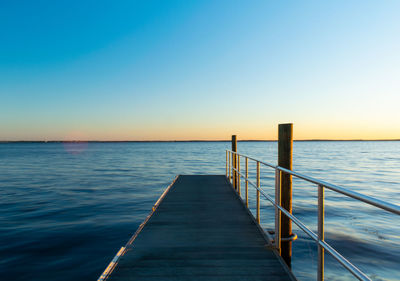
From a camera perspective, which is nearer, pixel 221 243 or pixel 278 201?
pixel 278 201

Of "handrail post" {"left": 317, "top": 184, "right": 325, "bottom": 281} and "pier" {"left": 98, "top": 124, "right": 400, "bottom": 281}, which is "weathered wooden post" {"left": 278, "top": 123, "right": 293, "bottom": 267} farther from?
"handrail post" {"left": 317, "top": 184, "right": 325, "bottom": 281}

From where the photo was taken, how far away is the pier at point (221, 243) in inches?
101

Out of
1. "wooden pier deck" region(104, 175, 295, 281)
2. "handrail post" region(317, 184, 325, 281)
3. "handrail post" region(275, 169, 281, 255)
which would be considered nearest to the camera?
"handrail post" region(317, 184, 325, 281)

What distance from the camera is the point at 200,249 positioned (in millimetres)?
3404

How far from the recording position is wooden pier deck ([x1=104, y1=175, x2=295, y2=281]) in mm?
2756

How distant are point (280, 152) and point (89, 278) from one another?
3899 mm

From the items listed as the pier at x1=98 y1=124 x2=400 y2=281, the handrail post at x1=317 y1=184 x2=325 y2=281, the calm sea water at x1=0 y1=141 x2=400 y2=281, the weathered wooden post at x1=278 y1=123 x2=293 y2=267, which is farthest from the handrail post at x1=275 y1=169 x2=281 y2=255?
the calm sea water at x1=0 y1=141 x2=400 y2=281

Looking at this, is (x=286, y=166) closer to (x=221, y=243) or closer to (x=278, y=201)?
(x=278, y=201)

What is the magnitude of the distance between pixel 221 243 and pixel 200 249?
348 mm

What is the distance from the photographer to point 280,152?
13.8 feet

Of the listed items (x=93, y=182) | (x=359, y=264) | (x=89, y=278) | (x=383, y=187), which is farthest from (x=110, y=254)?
(x=383, y=187)

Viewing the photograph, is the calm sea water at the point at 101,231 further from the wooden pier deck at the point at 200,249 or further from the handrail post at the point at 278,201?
the handrail post at the point at 278,201

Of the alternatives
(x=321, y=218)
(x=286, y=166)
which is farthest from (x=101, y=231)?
(x=321, y=218)

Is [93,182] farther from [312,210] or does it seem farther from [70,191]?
[312,210]
